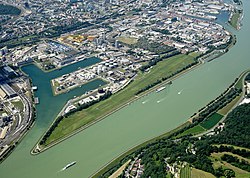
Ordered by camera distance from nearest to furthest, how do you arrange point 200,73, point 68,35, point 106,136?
point 106,136, point 200,73, point 68,35

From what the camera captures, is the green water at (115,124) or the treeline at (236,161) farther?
the green water at (115,124)

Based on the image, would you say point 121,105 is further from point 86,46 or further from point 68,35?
point 68,35

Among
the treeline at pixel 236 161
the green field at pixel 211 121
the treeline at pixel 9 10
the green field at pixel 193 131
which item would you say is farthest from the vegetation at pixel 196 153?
the treeline at pixel 9 10

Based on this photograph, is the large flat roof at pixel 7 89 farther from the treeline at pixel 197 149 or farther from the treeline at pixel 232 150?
the treeline at pixel 232 150

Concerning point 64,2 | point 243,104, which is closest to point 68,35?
point 64,2

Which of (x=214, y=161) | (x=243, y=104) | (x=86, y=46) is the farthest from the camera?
(x=86, y=46)

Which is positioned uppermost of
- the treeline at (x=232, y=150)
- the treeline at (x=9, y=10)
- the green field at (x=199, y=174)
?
the treeline at (x=9, y=10)

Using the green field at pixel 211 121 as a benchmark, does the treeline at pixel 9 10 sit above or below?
above
